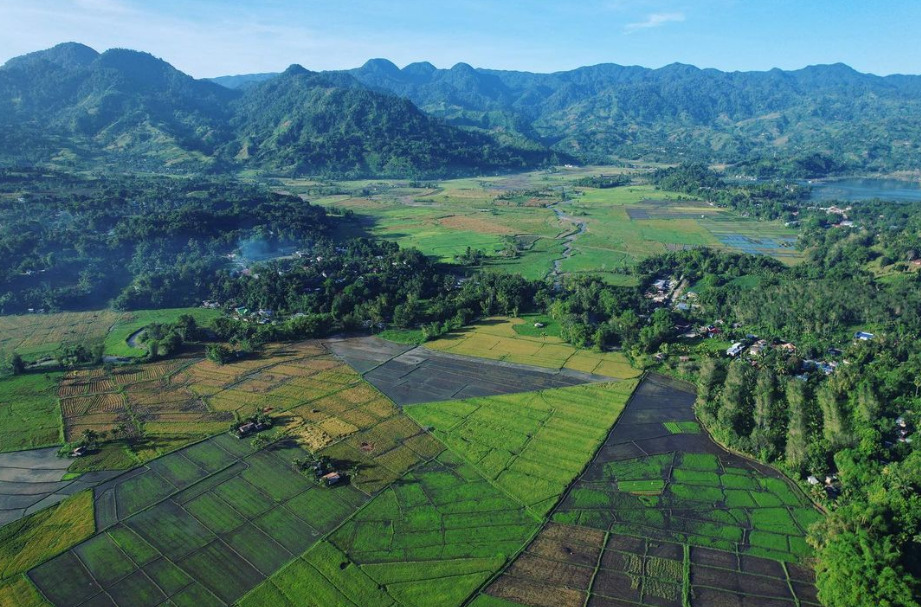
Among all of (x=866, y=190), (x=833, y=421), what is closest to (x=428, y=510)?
(x=833, y=421)

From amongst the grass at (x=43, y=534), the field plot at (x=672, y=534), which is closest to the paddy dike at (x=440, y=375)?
the field plot at (x=672, y=534)

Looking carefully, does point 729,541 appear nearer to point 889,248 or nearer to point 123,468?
point 123,468

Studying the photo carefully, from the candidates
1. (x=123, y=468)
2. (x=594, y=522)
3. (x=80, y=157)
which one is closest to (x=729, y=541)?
(x=594, y=522)

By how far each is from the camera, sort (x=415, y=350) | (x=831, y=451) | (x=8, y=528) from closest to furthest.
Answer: (x=8, y=528) → (x=831, y=451) → (x=415, y=350)

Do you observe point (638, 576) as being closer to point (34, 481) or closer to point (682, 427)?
point (682, 427)

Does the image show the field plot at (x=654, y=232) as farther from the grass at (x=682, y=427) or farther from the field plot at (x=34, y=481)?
the field plot at (x=34, y=481)

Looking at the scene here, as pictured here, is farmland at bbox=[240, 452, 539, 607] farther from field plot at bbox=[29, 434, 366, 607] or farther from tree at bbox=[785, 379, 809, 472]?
tree at bbox=[785, 379, 809, 472]
